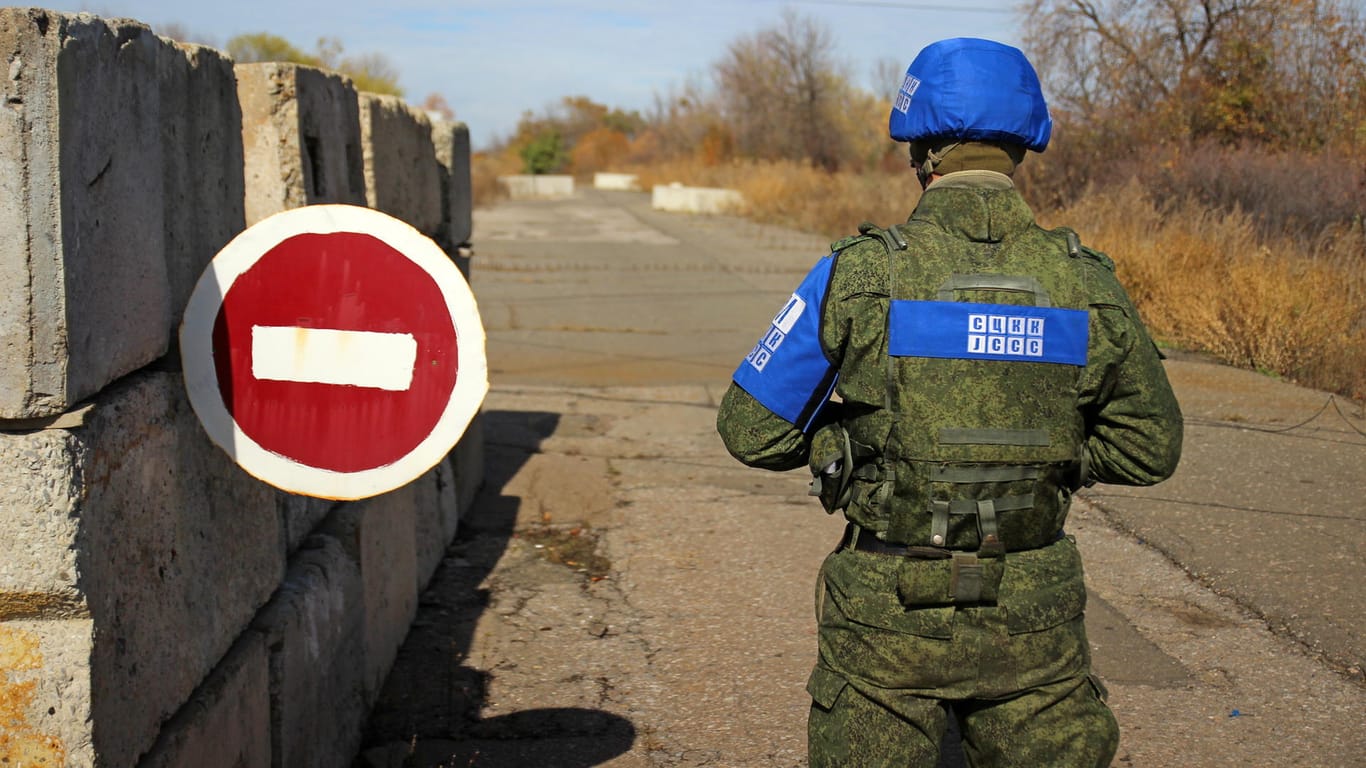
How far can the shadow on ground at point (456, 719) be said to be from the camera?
3.67m

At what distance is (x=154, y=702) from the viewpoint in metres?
2.43

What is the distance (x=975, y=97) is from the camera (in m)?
2.40

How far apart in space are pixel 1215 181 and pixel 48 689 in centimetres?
1333

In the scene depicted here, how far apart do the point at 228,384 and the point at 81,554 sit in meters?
0.43

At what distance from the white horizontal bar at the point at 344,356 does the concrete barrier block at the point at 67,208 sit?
28cm

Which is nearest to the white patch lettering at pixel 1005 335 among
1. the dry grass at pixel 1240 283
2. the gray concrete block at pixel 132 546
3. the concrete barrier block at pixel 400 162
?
the gray concrete block at pixel 132 546

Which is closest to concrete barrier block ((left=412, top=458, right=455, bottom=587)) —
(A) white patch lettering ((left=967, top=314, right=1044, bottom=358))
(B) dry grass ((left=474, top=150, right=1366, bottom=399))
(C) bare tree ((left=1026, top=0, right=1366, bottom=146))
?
(A) white patch lettering ((left=967, top=314, right=1044, bottom=358))

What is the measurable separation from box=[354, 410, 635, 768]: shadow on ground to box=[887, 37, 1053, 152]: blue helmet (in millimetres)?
2051

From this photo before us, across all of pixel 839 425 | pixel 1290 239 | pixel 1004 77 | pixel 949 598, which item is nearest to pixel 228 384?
pixel 839 425

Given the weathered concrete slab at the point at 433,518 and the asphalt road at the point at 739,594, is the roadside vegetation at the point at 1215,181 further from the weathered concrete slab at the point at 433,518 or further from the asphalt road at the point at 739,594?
the weathered concrete slab at the point at 433,518

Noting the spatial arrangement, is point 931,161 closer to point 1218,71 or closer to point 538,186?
point 1218,71

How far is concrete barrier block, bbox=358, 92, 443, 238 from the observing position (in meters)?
4.71

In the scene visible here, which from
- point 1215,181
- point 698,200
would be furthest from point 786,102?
point 1215,181

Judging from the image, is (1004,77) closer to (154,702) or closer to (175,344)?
(175,344)
